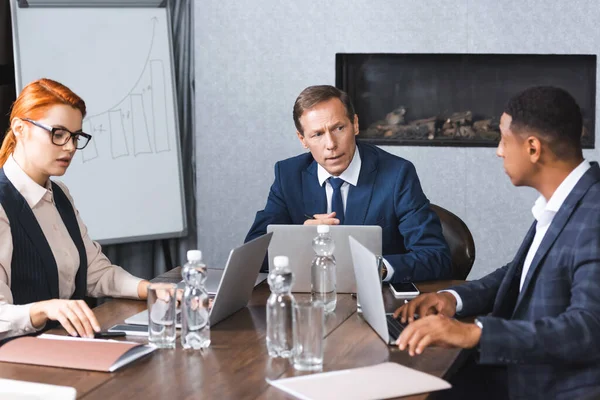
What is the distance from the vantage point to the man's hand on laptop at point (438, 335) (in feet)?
5.42

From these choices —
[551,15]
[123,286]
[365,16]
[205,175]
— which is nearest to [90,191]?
[205,175]

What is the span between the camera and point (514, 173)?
1.88 metres

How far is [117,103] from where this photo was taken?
13.4 feet

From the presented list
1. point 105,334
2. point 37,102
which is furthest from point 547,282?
point 37,102

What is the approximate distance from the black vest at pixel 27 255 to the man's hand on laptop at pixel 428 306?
907 mm

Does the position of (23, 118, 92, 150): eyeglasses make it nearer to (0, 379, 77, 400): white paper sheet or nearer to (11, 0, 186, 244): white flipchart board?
(0, 379, 77, 400): white paper sheet

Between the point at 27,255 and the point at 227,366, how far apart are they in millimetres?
762

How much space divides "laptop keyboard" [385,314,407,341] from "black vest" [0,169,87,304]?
889 mm

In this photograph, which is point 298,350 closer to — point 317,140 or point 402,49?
point 317,140

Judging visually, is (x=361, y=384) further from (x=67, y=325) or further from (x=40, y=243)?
(x=40, y=243)

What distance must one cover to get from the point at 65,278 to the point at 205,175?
222 centimetres

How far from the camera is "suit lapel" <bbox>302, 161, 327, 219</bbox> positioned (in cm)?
281

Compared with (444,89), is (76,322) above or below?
below

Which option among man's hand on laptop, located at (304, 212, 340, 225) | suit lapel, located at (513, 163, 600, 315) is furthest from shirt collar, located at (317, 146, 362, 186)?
suit lapel, located at (513, 163, 600, 315)
